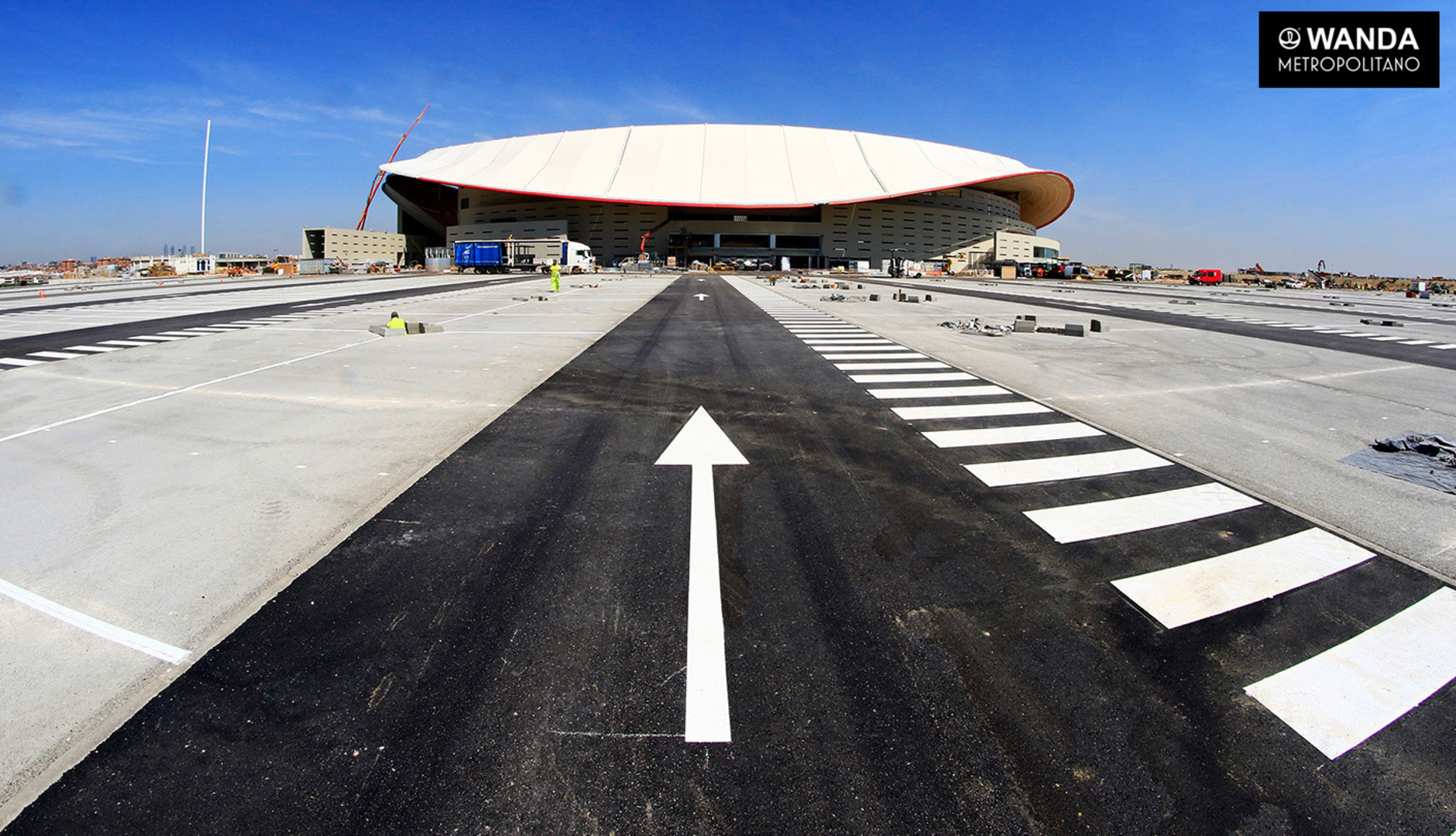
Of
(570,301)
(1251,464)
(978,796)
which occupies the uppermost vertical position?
(570,301)

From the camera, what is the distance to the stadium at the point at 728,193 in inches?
3703

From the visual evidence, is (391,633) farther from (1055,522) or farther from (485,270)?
(485,270)

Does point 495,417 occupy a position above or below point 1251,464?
above

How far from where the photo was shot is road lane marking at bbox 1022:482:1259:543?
18.2 ft

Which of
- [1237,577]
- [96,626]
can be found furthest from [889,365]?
[96,626]

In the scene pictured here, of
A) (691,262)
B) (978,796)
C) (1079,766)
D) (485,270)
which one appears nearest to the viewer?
(978,796)

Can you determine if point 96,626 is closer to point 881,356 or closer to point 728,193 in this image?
point 881,356

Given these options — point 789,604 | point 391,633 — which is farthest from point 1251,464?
point 391,633

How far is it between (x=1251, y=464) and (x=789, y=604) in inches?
242

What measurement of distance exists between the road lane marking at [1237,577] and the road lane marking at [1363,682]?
0.57 meters

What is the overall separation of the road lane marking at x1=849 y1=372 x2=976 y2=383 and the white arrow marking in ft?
15.7

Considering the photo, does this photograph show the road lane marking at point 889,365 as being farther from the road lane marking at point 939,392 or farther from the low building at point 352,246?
the low building at point 352,246

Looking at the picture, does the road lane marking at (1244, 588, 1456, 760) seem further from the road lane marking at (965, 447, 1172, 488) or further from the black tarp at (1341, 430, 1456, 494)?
the black tarp at (1341, 430, 1456, 494)

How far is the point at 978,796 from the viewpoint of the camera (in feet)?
9.36
